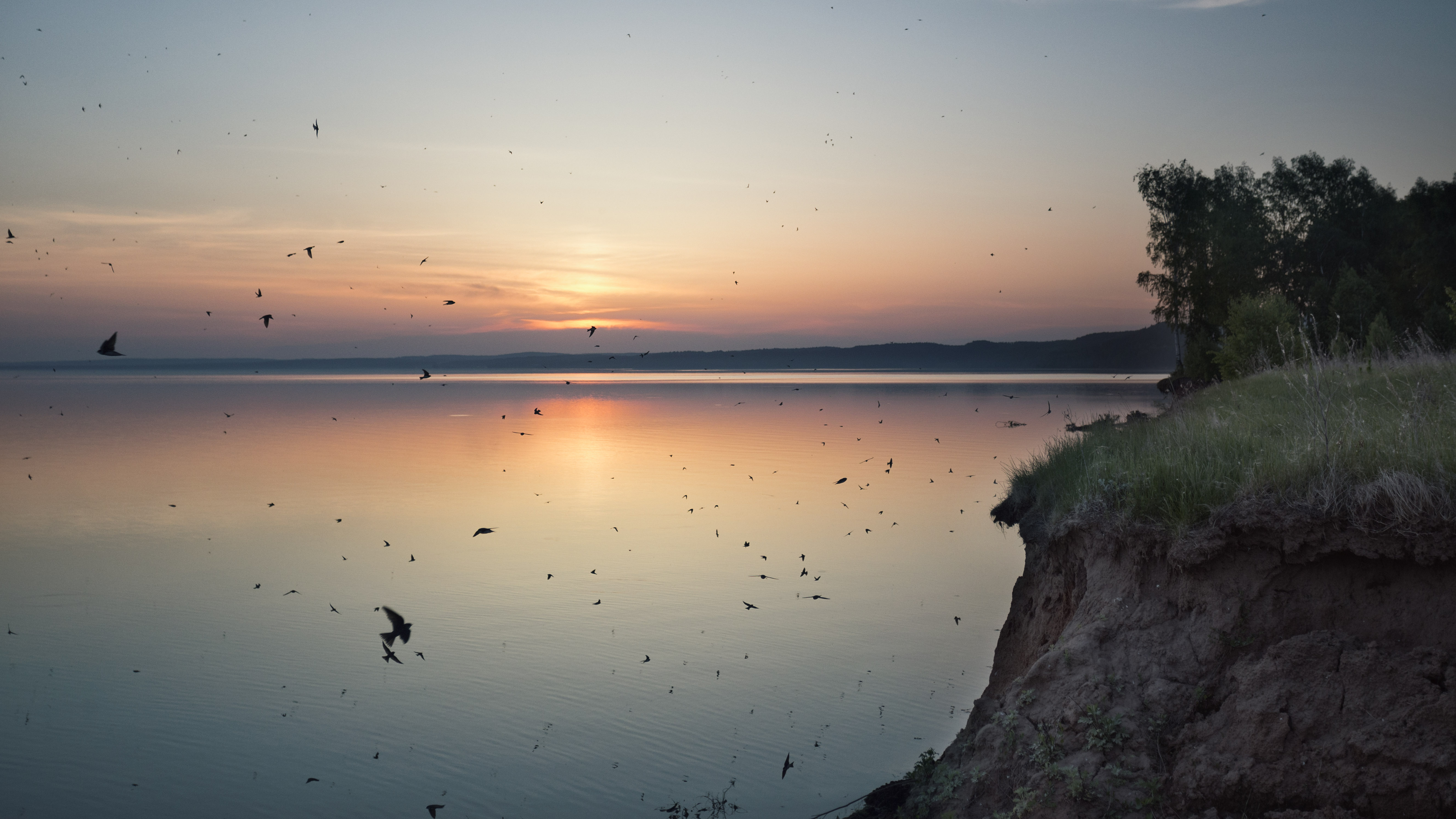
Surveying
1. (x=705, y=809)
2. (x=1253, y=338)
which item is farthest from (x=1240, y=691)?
(x=1253, y=338)

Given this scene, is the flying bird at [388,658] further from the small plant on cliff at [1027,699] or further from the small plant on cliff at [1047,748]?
the small plant on cliff at [1047,748]

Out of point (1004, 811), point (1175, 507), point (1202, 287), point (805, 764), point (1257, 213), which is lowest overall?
point (805, 764)

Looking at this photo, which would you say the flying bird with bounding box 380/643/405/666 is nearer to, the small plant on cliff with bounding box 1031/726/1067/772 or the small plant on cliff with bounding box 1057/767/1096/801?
the small plant on cliff with bounding box 1031/726/1067/772

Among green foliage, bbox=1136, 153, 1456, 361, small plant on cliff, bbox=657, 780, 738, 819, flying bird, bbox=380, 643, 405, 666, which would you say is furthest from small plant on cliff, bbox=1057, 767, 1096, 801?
green foliage, bbox=1136, 153, 1456, 361

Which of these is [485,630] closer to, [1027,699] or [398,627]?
[398,627]

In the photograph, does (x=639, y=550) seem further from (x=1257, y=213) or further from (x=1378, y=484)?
(x=1257, y=213)

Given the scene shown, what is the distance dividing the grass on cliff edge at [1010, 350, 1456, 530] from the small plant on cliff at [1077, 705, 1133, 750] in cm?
189

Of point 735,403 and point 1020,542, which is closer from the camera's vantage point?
point 1020,542

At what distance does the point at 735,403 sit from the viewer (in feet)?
265

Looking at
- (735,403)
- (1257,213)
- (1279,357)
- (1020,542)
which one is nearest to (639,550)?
(1020,542)

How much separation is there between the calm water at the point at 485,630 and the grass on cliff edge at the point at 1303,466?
12.2 ft

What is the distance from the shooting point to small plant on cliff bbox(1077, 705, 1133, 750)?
7.01 metres

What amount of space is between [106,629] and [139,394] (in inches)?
3987

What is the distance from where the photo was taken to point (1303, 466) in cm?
771
